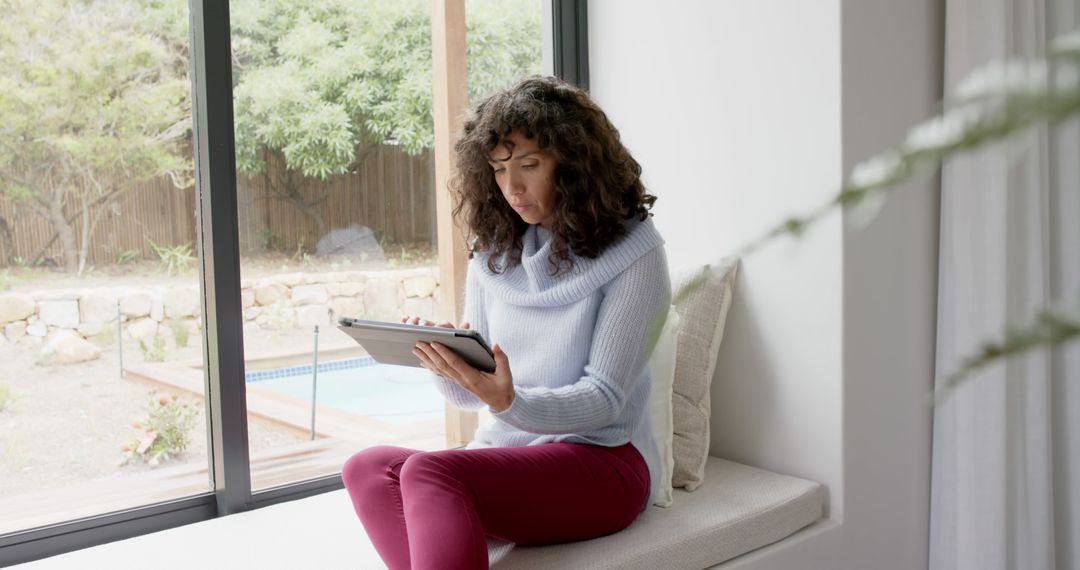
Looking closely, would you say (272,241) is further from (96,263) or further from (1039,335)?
(1039,335)

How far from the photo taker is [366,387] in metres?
2.40

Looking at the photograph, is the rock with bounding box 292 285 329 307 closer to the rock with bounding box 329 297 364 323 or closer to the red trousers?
the rock with bounding box 329 297 364 323

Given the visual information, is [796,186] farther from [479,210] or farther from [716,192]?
[479,210]

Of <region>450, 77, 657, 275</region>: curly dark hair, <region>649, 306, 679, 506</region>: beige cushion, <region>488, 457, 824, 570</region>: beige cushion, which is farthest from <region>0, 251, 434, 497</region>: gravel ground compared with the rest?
<region>649, 306, 679, 506</region>: beige cushion

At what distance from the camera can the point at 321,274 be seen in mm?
2305

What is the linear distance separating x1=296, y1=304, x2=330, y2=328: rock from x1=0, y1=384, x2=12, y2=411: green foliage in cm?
64

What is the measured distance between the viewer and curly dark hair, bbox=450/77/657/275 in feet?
6.06

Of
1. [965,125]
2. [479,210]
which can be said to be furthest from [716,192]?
[965,125]

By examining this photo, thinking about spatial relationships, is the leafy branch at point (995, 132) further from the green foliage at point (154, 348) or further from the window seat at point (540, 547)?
the green foliage at point (154, 348)

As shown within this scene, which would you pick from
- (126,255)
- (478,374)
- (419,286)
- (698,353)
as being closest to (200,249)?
(126,255)

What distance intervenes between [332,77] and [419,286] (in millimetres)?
612

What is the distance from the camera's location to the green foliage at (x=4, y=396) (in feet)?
6.09

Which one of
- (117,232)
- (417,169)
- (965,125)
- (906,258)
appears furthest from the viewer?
(417,169)

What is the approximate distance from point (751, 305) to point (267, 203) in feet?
4.08
